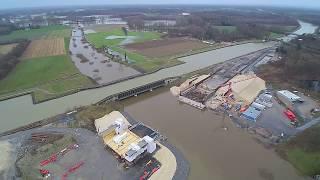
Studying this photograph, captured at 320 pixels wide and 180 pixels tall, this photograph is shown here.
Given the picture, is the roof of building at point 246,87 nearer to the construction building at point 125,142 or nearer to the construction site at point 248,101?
the construction site at point 248,101

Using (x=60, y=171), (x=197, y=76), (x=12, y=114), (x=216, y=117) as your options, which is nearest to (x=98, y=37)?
(x=197, y=76)

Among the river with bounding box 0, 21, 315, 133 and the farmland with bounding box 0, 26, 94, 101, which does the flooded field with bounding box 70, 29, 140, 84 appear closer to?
the farmland with bounding box 0, 26, 94, 101

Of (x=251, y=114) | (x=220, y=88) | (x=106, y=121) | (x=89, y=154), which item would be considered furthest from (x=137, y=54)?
(x=89, y=154)

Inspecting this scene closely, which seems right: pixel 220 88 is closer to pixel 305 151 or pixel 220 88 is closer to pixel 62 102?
pixel 305 151

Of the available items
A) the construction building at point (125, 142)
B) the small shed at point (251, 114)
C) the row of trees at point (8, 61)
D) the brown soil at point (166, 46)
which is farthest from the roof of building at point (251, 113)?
the row of trees at point (8, 61)

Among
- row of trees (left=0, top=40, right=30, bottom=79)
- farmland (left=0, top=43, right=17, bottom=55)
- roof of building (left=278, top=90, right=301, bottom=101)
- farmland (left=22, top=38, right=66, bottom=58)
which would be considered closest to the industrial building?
roof of building (left=278, top=90, right=301, bottom=101)
